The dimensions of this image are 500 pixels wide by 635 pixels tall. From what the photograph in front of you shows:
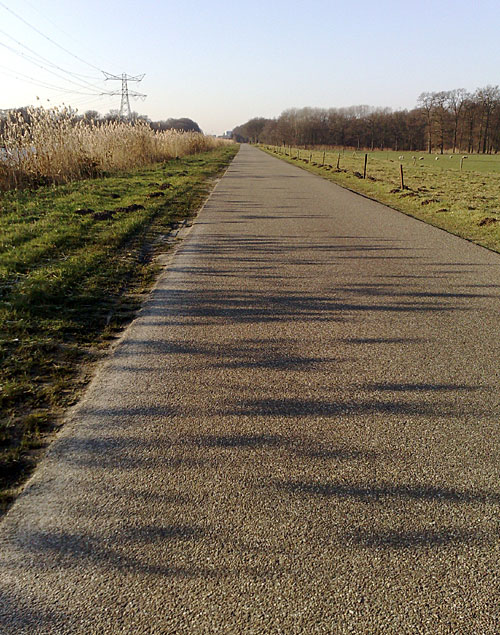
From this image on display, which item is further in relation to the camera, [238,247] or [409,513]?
[238,247]

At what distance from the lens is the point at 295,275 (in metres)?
6.44

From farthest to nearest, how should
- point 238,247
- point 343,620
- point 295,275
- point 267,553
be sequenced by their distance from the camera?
point 238,247
point 295,275
point 267,553
point 343,620

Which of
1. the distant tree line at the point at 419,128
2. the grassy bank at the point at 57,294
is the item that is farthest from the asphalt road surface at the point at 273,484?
the distant tree line at the point at 419,128

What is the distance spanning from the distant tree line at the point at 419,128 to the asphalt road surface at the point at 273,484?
99.8 meters

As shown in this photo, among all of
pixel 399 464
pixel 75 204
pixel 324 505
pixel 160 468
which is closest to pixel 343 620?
pixel 324 505

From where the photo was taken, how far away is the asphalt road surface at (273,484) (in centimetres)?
178

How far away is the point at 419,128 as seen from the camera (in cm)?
10625

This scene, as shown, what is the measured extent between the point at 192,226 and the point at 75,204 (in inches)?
135

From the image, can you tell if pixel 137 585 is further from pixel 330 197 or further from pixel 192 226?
pixel 330 197

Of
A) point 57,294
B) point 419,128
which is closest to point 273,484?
point 57,294

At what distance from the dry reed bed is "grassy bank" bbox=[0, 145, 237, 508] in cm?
198

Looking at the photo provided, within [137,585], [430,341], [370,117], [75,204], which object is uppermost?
[370,117]

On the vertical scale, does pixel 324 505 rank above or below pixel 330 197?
below

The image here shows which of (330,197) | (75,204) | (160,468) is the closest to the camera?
(160,468)
